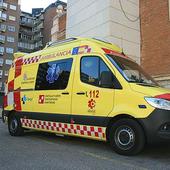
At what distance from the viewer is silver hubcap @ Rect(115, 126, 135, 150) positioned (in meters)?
6.54

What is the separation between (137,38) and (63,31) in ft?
21.4

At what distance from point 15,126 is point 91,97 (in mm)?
3527

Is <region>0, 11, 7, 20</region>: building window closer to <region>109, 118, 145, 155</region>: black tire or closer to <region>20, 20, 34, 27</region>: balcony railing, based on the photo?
<region>20, 20, 34, 27</region>: balcony railing

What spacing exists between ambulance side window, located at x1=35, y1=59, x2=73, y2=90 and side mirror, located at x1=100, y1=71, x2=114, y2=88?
1.30 meters

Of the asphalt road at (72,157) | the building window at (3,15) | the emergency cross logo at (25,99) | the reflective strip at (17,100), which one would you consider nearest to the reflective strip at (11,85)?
the reflective strip at (17,100)

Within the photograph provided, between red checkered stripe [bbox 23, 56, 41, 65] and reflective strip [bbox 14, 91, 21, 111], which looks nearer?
red checkered stripe [bbox 23, 56, 41, 65]

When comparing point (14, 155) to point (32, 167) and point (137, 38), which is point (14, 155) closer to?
point (32, 167)

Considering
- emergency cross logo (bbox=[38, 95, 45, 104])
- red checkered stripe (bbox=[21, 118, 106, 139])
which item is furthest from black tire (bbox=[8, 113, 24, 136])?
emergency cross logo (bbox=[38, 95, 45, 104])

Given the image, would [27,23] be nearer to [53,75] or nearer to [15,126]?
[15,126]

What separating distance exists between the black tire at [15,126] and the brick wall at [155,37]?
7.31 metres

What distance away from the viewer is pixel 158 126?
246 inches

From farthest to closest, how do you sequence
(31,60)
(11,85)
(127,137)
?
1. (11,85)
2. (31,60)
3. (127,137)

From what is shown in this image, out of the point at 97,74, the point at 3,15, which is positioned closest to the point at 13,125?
the point at 97,74

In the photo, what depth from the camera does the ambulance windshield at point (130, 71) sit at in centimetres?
710
